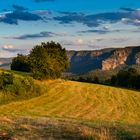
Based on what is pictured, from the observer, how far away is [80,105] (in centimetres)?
9356

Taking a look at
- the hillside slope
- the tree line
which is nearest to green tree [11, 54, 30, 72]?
the tree line

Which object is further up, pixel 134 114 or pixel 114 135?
pixel 114 135

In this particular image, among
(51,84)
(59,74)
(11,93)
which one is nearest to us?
(11,93)

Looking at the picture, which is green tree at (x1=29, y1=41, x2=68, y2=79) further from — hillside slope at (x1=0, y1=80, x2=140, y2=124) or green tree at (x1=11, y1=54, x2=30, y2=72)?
green tree at (x1=11, y1=54, x2=30, y2=72)

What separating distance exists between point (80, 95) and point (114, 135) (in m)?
94.8

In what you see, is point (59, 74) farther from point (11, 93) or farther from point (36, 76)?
point (11, 93)

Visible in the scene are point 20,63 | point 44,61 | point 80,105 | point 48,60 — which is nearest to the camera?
point 80,105

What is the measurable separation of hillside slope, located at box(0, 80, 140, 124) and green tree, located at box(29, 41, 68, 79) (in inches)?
213

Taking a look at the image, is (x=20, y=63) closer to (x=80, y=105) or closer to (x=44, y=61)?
(x=44, y=61)

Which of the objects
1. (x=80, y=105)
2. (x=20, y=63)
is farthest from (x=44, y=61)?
(x=80, y=105)

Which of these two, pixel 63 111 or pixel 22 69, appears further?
pixel 22 69

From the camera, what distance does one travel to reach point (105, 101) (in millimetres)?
103625

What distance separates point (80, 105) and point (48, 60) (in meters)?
42.7

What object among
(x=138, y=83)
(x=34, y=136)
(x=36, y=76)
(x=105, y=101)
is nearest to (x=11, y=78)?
(x=105, y=101)
